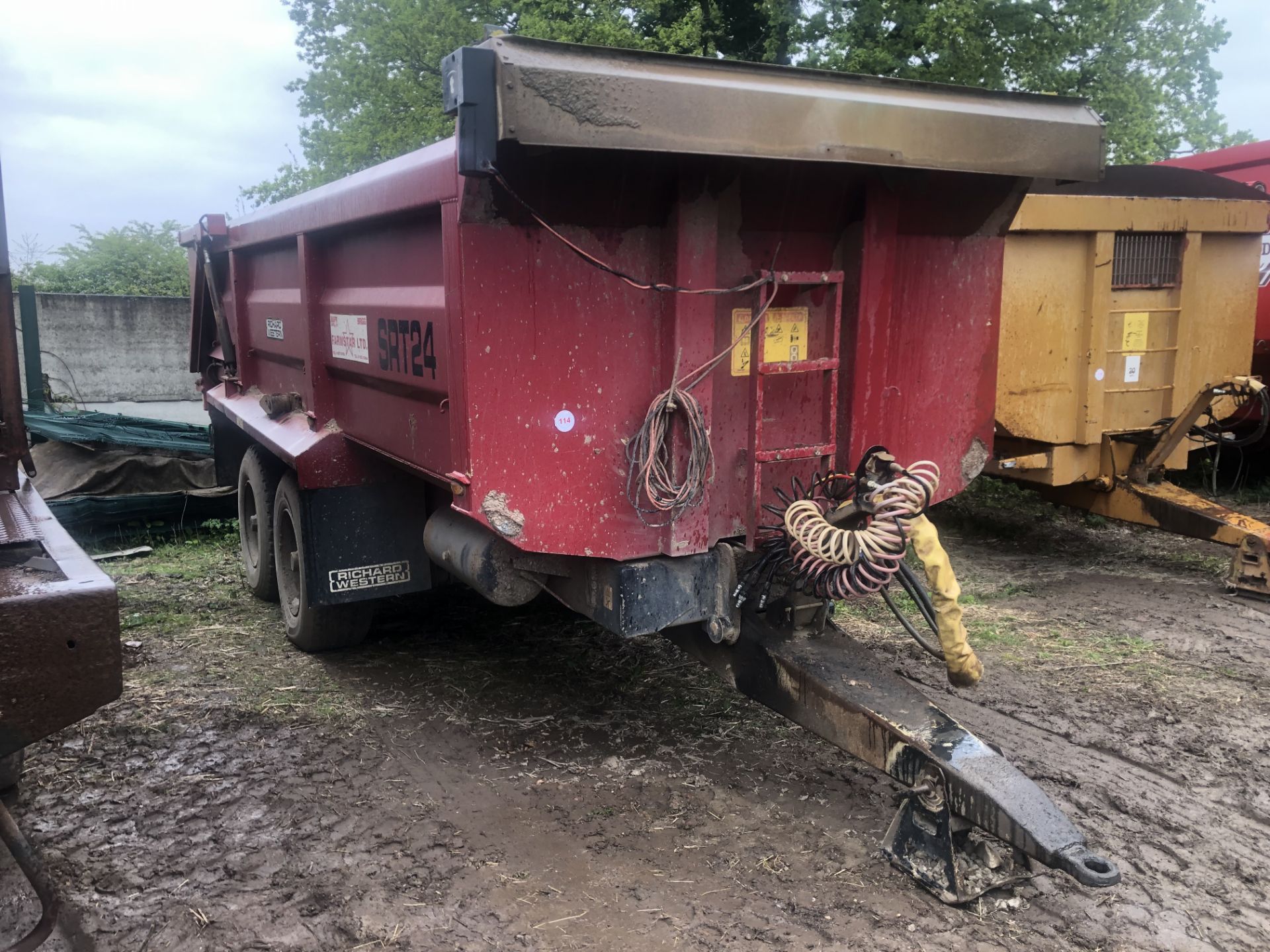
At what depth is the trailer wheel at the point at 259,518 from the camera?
541 centimetres

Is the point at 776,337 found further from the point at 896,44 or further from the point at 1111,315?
the point at 896,44

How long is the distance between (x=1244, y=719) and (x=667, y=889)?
2674 millimetres

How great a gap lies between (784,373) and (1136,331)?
13.0 ft

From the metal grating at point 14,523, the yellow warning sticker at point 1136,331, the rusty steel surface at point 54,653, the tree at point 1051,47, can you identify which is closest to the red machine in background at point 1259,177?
the yellow warning sticker at point 1136,331

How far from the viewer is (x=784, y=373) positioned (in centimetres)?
324

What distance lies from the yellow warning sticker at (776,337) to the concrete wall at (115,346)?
9.96 m

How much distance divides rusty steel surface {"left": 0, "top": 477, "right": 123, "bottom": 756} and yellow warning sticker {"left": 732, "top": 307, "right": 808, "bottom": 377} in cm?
183

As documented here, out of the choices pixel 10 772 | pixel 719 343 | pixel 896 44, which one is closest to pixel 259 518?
pixel 10 772

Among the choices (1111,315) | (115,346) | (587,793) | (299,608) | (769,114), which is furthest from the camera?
(115,346)

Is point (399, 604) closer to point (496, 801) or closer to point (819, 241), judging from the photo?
point (496, 801)

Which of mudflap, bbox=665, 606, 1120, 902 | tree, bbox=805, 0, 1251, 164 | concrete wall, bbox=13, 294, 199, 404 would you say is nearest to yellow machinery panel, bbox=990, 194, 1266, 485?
mudflap, bbox=665, 606, 1120, 902

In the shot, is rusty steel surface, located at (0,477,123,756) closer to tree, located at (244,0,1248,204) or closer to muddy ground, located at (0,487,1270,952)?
muddy ground, located at (0,487,1270,952)

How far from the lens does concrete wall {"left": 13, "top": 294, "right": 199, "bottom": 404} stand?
433 inches

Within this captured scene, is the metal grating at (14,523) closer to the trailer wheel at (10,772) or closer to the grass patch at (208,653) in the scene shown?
the trailer wheel at (10,772)
